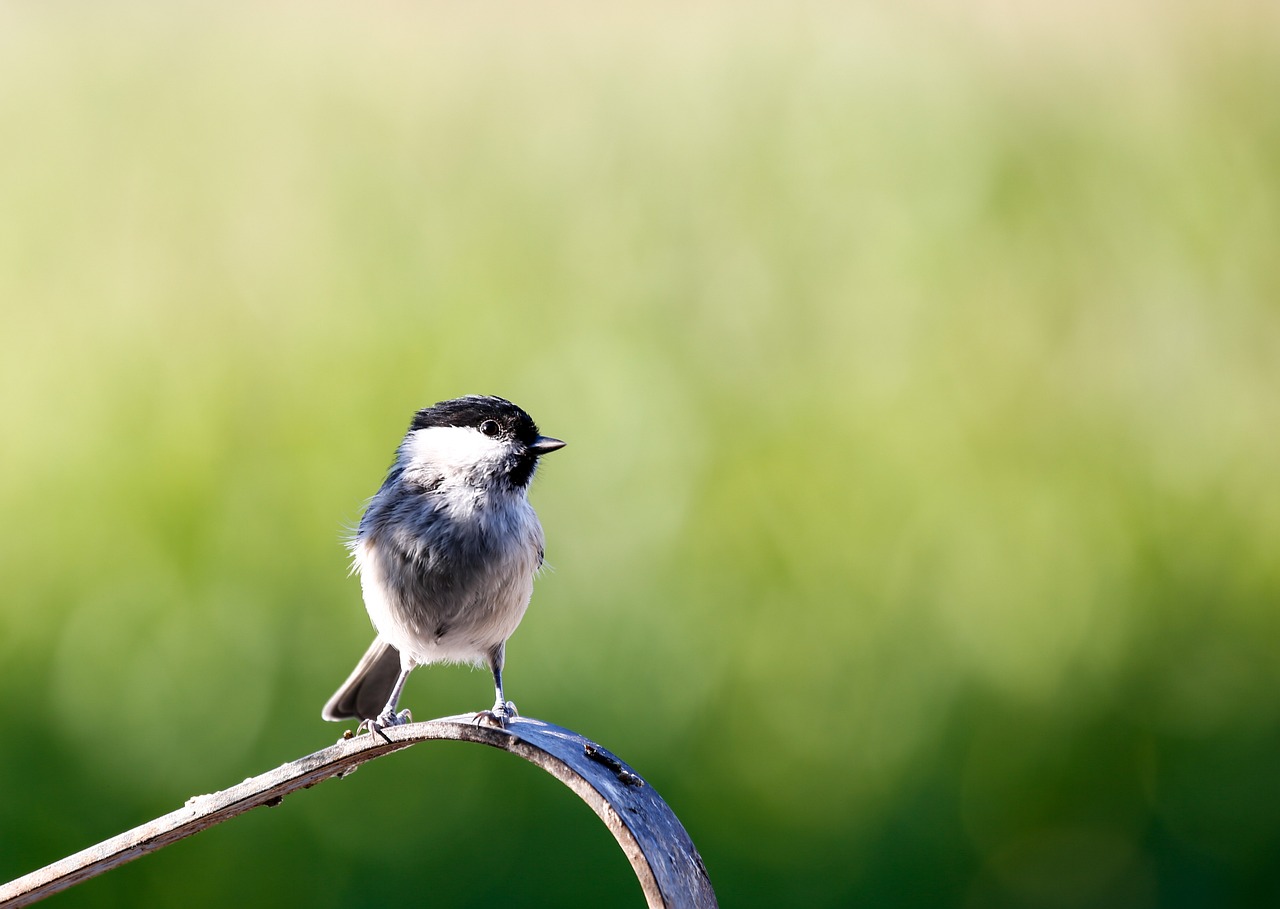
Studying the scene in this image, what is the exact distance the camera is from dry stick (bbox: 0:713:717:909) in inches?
38.5

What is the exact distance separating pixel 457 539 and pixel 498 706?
0.71 feet

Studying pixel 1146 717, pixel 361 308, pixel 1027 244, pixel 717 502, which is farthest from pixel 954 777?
pixel 361 308

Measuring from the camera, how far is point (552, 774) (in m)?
1.04

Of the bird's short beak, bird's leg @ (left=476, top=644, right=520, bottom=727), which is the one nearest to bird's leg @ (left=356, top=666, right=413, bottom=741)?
bird's leg @ (left=476, top=644, right=520, bottom=727)

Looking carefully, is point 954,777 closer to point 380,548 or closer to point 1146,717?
point 1146,717

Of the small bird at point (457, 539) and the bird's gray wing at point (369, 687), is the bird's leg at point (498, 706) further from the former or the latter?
the bird's gray wing at point (369, 687)

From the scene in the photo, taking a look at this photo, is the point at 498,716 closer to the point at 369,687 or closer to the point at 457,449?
the point at 457,449

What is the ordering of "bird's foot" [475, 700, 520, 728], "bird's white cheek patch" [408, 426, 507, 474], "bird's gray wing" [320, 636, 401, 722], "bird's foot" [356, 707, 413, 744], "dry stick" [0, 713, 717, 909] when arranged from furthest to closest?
"bird's gray wing" [320, 636, 401, 722], "bird's white cheek patch" [408, 426, 507, 474], "bird's foot" [356, 707, 413, 744], "bird's foot" [475, 700, 520, 728], "dry stick" [0, 713, 717, 909]

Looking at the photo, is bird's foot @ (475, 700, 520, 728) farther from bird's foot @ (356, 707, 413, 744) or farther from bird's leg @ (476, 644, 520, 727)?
bird's foot @ (356, 707, 413, 744)

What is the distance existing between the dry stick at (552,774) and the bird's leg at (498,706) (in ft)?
0.06

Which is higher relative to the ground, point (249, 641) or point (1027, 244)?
point (1027, 244)

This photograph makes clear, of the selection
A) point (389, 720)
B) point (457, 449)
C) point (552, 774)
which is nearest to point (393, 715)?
point (389, 720)

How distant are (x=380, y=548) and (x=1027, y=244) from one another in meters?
1.74

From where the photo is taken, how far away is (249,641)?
7.84ft
